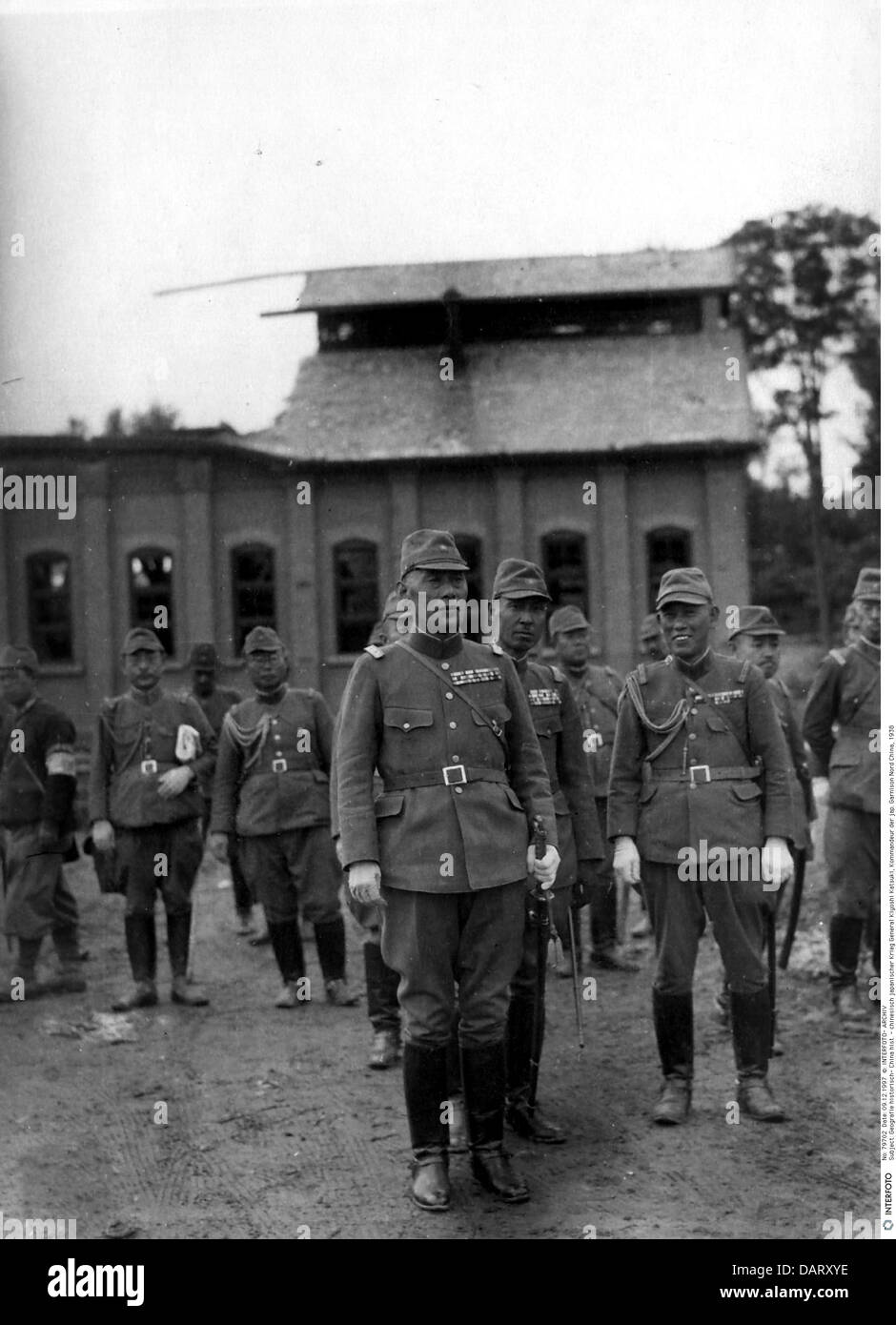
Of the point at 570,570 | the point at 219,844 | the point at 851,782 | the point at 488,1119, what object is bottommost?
the point at 488,1119

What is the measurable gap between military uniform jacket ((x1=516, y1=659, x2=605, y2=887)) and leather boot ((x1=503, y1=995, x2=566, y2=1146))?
0.62 m

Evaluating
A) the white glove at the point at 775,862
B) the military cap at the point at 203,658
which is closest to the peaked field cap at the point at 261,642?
the military cap at the point at 203,658

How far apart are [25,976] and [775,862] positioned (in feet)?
15.4

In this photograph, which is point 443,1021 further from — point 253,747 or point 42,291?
point 42,291

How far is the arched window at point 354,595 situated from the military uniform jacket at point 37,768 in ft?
13.7

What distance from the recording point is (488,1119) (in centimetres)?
468

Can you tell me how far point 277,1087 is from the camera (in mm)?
6031

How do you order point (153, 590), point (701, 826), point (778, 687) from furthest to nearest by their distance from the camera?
1. point (153, 590)
2. point (778, 687)
3. point (701, 826)

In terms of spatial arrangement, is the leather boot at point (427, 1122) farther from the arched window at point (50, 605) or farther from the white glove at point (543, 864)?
the arched window at point (50, 605)

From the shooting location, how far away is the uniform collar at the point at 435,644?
4.82m

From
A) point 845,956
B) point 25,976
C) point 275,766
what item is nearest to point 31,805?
point 25,976

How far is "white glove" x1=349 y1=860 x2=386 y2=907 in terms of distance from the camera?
4477 millimetres

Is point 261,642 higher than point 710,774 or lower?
higher

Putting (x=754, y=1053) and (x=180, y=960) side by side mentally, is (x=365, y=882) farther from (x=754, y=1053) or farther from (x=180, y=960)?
(x=180, y=960)
